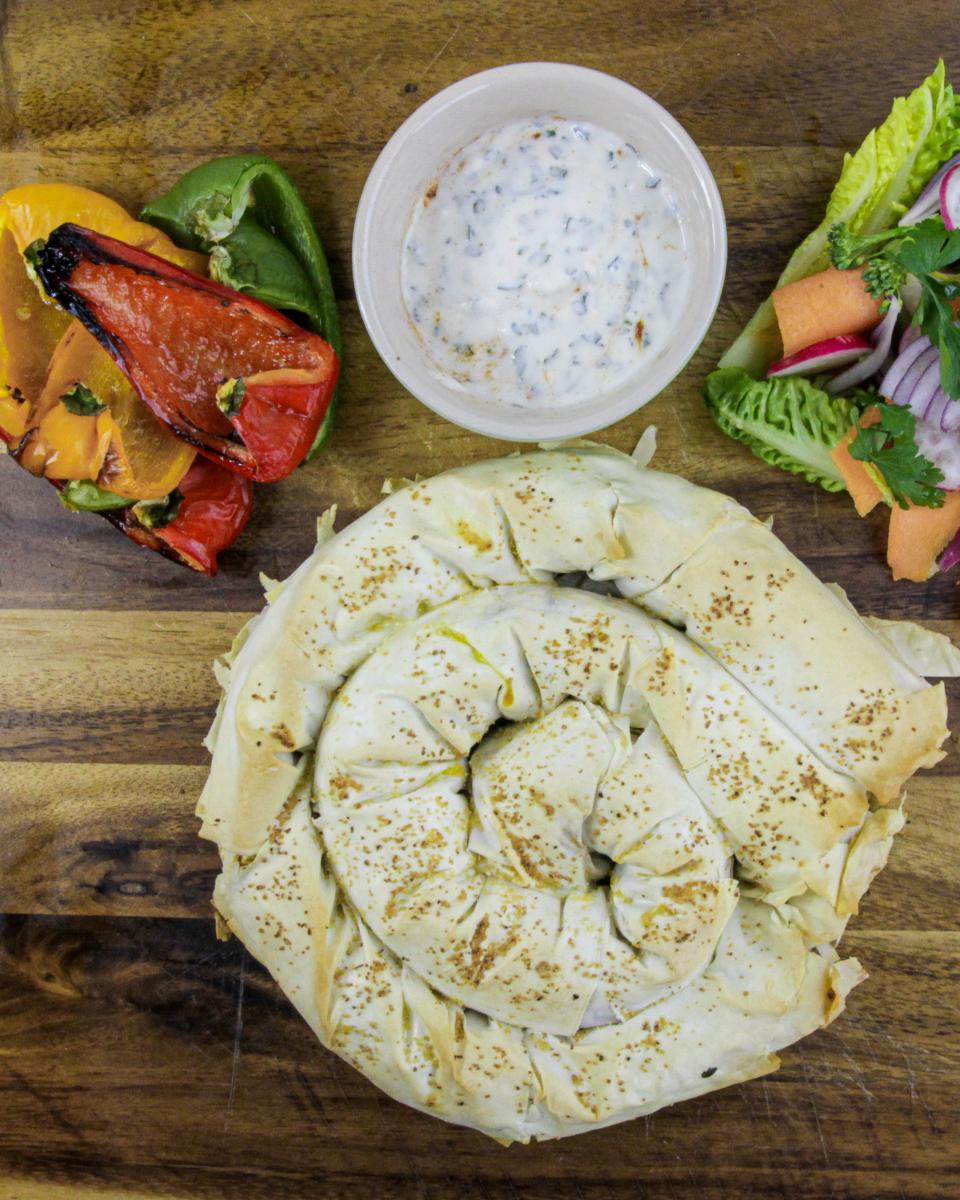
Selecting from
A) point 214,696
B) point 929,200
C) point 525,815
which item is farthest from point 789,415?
point 214,696

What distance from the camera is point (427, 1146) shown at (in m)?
2.64

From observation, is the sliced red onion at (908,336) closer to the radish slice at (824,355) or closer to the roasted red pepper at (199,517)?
the radish slice at (824,355)

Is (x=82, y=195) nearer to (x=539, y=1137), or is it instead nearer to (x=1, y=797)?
(x=1, y=797)

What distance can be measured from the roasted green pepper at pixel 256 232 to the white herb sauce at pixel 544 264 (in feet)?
0.88

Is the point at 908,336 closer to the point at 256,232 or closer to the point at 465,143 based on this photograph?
the point at 465,143

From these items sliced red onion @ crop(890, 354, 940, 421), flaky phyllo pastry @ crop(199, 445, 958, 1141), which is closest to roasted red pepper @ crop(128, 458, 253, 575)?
flaky phyllo pastry @ crop(199, 445, 958, 1141)

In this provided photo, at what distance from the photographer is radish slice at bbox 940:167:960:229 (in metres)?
2.25

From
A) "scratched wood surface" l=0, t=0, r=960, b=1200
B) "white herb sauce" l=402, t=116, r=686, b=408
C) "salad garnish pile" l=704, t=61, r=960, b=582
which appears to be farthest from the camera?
"scratched wood surface" l=0, t=0, r=960, b=1200

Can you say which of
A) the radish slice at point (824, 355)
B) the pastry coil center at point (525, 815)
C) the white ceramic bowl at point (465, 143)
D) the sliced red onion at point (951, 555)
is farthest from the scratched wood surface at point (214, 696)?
the pastry coil center at point (525, 815)

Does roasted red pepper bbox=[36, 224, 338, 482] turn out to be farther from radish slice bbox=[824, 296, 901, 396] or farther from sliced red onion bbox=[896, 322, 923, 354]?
sliced red onion bbox=[896, 322, 923, 354]

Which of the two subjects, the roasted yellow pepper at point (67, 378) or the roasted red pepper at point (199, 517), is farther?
the roasted red pepper at point (199, 517)

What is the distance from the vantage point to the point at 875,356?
2367 mm

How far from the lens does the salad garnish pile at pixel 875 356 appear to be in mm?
2223

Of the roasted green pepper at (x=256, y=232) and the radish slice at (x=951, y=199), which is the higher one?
the radish slice at (x=951, y=199)
